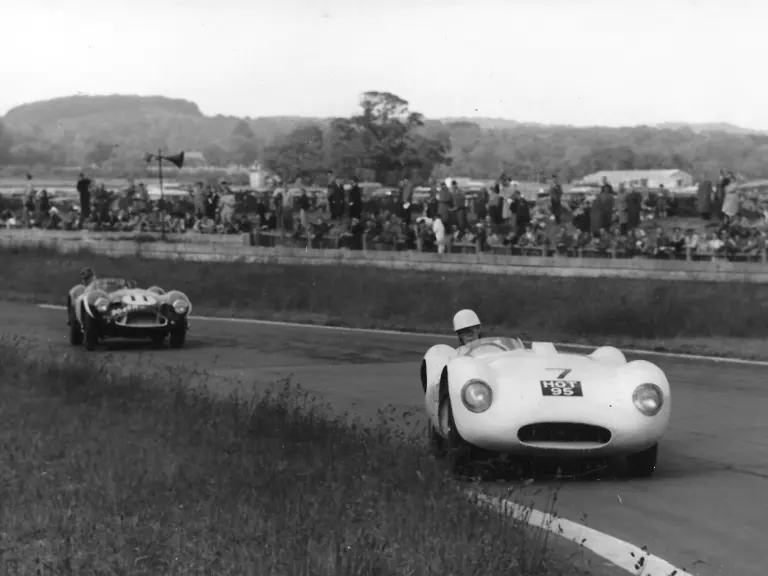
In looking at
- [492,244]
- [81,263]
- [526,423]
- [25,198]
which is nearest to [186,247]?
[81,263]

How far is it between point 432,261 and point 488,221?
87.0 inches

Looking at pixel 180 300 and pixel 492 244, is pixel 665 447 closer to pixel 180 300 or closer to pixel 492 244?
pixel 180 300

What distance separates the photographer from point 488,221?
103 feet

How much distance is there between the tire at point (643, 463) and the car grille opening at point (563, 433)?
473 millimetres

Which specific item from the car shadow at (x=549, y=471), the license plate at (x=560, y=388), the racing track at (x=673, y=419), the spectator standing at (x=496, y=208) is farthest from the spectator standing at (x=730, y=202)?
the license plate at (x=560, y=388)

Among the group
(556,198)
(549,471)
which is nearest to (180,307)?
Result: (549,471)

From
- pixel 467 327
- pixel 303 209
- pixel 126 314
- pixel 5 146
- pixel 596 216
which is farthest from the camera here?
pixel 5 146

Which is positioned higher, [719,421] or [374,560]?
[374,560]

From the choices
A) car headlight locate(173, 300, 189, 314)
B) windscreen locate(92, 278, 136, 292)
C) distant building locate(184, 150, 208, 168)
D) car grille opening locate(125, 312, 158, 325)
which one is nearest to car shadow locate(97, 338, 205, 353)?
car grille opening locate(125, 312, 158, 325)

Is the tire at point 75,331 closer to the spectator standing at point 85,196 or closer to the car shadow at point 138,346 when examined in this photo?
the car shadow at point 138,346

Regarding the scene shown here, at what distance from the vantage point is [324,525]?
683 cm

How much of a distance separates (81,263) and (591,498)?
28.6 m

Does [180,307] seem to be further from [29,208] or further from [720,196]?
[29,208]

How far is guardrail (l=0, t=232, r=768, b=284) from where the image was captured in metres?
26.1
